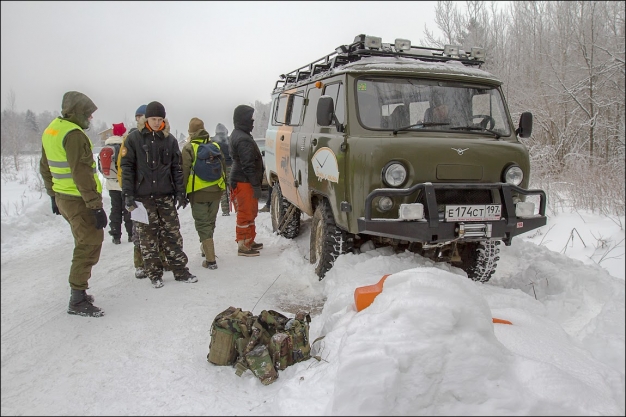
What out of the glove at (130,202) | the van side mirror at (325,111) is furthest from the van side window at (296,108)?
the glove at (130,202)

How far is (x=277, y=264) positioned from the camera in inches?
230

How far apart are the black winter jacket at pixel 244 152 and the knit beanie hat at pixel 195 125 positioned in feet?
2.41

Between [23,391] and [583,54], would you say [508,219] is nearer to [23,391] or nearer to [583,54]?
[23,391]

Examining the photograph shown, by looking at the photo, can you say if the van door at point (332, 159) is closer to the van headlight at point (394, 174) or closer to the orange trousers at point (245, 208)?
the van headlight at point (394, 174)

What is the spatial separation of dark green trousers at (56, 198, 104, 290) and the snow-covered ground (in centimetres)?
35

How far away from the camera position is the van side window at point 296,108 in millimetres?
6064

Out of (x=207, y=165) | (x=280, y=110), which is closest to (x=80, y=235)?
(x=207, y=165)

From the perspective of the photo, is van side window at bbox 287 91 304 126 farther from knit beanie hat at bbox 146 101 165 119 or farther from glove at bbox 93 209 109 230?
glove at bbox 93 209 109 230

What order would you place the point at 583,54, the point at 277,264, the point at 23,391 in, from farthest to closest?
the point at 583,54 → the point at 277,264 → the point at 23,391

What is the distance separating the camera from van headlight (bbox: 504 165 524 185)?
167 inches

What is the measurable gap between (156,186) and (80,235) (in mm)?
990

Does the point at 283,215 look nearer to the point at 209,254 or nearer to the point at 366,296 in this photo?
the point at 209,254

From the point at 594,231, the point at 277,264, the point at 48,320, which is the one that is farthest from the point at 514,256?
the point at 48,320

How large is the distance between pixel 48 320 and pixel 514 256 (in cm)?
544
